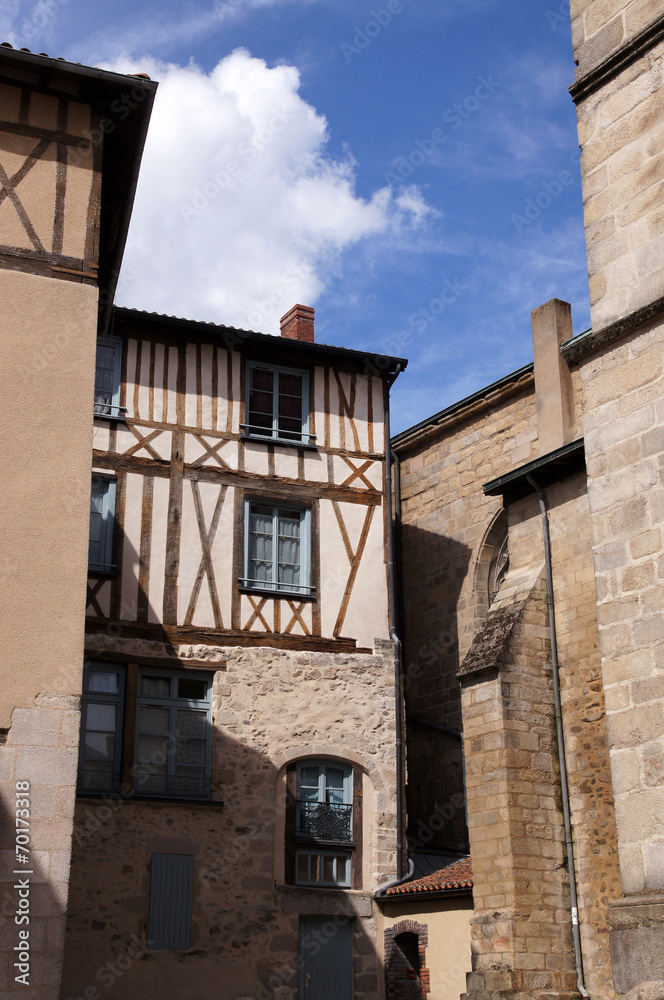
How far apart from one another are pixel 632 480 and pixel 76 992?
871 cm

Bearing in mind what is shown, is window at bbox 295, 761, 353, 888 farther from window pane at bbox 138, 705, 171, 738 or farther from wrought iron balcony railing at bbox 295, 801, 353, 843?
window pane at bbox 138, 705, 171, 738

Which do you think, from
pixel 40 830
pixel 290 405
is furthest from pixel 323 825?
pixel 40 830

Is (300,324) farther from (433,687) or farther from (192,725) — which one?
(192,725)

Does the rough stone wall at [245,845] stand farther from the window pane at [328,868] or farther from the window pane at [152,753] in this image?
the window pane at [152,753]

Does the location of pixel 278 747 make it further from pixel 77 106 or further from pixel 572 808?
pixel 77 106

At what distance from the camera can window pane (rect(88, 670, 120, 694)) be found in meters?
13.0

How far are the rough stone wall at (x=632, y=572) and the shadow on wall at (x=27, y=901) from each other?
3.66m

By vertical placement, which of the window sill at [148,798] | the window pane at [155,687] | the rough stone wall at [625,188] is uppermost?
the rough stone wall at [625,188]

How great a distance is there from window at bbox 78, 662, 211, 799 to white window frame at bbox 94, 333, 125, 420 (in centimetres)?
307

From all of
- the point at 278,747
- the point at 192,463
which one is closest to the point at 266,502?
the point at 192,463

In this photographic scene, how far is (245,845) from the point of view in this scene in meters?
12.9

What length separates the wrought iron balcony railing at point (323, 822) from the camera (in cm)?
1329

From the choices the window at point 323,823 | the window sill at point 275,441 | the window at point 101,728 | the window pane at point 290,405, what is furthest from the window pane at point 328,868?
the window pane at point 290,405

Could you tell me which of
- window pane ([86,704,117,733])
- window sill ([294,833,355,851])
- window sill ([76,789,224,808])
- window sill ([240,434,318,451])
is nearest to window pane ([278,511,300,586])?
window sill ([240,434,318,451])
